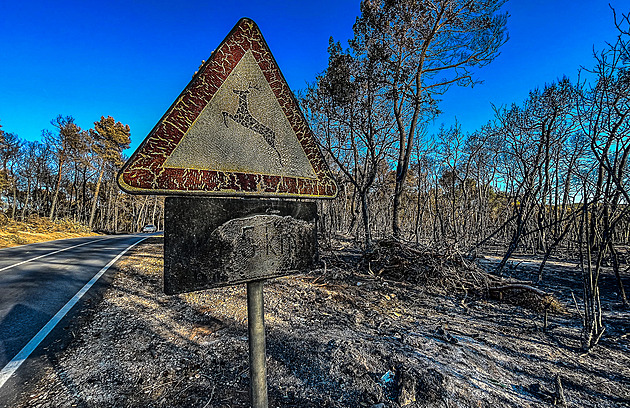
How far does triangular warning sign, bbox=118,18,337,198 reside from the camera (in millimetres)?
989

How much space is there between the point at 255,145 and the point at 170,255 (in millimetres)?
560

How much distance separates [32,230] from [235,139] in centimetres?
2571

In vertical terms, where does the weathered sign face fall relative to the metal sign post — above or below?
above

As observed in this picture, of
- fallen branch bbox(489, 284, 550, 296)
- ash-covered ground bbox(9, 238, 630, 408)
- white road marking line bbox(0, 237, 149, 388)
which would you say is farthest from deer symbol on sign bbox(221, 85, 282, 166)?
fallen branch bbox(489, 284, 550, 296)

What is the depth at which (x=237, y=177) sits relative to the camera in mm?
1105

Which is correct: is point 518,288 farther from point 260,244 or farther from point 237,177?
point 237,177

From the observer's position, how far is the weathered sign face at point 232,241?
38.2 inches

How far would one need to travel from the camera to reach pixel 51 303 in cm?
444

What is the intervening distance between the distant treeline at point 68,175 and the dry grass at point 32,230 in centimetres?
208

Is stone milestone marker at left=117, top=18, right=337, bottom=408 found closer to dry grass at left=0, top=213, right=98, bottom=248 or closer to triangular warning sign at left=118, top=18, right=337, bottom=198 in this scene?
triangular warning sign at left=118, top=18, right=337, bottom=198

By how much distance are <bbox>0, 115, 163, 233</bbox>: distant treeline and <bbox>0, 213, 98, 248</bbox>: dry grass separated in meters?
2.08

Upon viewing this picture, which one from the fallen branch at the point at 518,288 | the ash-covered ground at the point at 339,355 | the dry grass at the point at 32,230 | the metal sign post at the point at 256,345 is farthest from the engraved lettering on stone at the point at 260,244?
the dry grass at the point at 32,230

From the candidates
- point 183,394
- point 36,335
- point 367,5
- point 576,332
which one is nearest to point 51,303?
point 36,335

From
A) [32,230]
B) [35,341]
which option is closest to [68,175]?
[32,230]
